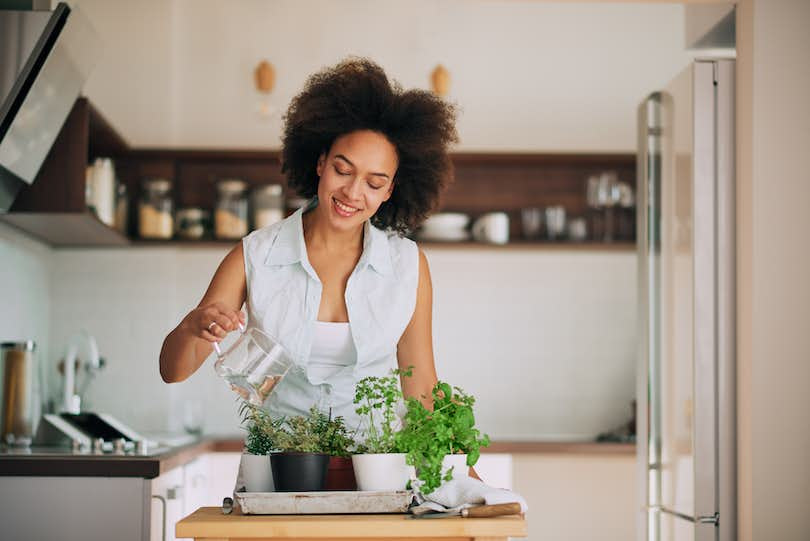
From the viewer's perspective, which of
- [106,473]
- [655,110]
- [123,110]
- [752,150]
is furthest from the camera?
[123,110]

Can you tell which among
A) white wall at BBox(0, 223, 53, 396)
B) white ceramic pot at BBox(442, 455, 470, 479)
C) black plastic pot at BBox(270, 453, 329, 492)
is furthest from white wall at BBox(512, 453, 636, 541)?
black plastic pot at BBox(270, 453, 329, 492)

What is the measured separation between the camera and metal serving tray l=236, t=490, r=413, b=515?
5.45 feet

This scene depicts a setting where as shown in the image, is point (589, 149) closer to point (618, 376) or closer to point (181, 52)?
point (618, 376)

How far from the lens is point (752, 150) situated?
2588mm

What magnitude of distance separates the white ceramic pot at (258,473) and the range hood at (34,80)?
161 centimetres

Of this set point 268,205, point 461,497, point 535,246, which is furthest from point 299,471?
point 535,246

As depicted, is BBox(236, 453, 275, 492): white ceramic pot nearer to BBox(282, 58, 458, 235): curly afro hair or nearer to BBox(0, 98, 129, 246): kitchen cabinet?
BBox(282, 58, 458, 235): curly afro hair

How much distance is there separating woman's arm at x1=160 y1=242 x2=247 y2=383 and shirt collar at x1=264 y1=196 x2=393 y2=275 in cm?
7

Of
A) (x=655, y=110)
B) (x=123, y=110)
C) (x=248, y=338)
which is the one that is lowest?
(x=248, y=338)

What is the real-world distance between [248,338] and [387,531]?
38cm

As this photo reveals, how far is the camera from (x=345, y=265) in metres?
2.25

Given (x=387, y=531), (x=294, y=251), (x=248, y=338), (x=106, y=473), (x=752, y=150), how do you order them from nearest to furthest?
(x=387, y=531) → (x=248, y=338) → (x=294, y=251) → (x=752, y=150) → (x=106, y=473)

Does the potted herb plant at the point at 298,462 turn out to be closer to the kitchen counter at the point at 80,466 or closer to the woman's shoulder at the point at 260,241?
the woman's shoulder at the point at 260,241

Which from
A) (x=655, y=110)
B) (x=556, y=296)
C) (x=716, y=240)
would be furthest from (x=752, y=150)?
(x=556, y=296)
